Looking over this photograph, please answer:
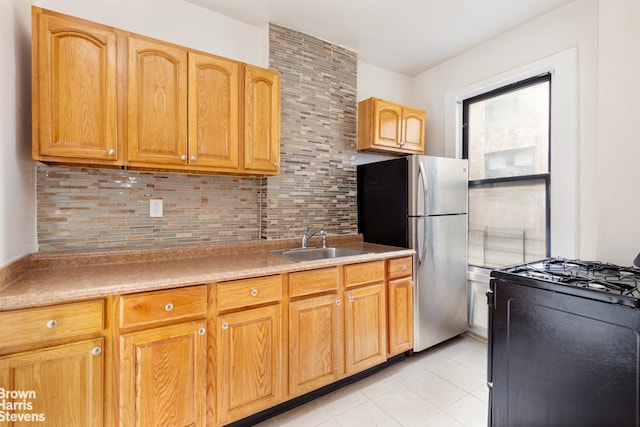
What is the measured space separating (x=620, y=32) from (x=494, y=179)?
4.34 feet

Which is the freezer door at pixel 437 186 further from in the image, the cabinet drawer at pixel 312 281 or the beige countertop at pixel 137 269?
the cabinet drawer at pixel 312 281

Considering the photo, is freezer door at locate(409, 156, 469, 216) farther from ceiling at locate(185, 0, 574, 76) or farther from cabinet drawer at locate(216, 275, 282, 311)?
cabinet drawer at locate(216, 275, 282, 311)

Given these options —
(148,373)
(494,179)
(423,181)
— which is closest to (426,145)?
(494,179)

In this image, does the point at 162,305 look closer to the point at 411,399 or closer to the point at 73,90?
the point at 73,90

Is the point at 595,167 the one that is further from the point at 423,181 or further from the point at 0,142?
the point at 0,142

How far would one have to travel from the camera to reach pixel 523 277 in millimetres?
1341

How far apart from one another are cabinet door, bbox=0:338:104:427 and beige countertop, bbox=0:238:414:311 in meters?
0.21

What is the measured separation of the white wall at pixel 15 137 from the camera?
51.9 inches

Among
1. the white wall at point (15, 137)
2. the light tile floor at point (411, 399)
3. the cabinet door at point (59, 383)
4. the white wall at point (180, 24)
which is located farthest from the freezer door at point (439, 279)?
the white wall at point (15, 137)

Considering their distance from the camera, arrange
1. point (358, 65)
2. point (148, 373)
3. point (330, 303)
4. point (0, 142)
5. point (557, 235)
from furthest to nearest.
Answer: point (358, 65), point (557, 235), point (330, 303), point (148, 373), point (0, 142)

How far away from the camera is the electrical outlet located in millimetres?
2002

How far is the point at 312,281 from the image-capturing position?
191 cm

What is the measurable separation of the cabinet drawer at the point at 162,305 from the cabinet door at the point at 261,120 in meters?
0.90

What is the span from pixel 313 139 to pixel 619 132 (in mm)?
2002
